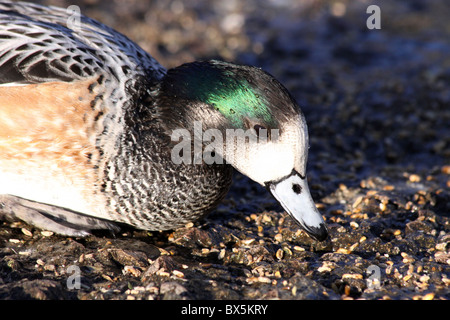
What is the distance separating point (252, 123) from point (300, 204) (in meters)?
0.61

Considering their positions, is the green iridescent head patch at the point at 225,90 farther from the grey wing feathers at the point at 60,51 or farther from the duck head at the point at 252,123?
the grey wing feathers at the point at 60,51

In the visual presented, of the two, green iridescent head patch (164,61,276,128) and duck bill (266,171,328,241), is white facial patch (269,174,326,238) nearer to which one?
duck bill (266,171,328,241)

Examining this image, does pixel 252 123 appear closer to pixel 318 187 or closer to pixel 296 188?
pixel 296 188

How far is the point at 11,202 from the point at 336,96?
371 cm

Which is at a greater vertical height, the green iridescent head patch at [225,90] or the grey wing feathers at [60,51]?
the grey wing feathers at [60,51]

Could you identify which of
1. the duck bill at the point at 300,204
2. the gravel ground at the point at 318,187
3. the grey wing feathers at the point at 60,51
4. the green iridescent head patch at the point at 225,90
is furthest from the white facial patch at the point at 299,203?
the grey wing feathers at the point at 60,51

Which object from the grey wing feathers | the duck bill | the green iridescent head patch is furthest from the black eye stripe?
the grey wing feathers

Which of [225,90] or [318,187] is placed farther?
[318,187]

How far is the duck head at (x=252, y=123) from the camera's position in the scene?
3457 mm

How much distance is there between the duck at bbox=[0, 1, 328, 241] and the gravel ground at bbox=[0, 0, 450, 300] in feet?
0.86

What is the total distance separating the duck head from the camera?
3.46 m

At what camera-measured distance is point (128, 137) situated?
12.1 ft

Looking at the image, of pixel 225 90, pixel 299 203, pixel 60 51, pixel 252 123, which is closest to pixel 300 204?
pixel 299 203

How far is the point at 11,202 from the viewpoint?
3.86 metres
